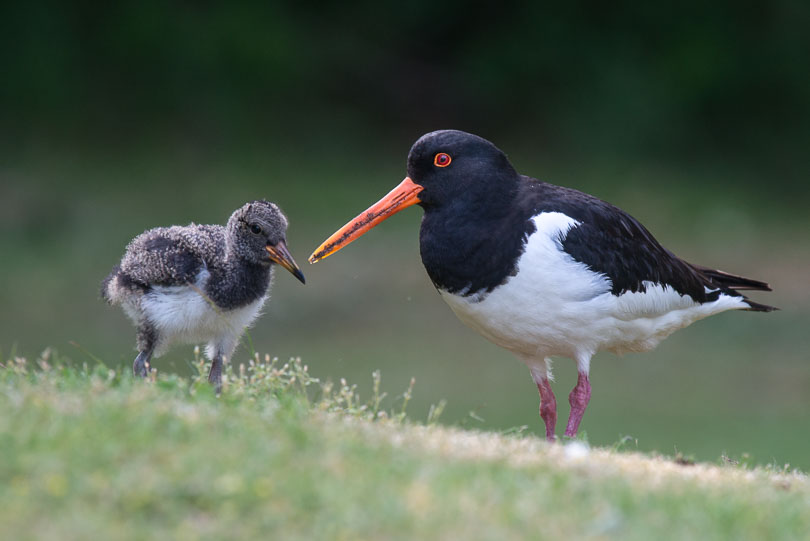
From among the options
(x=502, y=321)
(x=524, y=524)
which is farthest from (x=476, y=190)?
(x=524, y=524)

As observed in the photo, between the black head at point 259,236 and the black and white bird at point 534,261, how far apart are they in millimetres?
236

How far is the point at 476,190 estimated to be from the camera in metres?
7.02

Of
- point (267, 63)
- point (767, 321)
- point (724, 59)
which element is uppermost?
point (724, 59)

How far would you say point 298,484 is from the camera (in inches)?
171

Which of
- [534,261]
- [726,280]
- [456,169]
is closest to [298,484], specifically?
[534,261]

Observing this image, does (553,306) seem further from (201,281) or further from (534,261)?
(201,281)

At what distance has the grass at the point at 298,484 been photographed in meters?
4.10

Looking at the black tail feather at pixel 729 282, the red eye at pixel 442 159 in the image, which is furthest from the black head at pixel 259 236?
the black tail feather at pixel 729 282

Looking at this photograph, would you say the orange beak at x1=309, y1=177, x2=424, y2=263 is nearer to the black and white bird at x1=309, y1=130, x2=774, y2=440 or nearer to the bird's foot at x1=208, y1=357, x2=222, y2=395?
the black and white bird at x1=309, y1=130, x2=774, y2=440

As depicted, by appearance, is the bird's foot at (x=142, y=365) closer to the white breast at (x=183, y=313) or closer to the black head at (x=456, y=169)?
the white breast at (x=183, y=313)

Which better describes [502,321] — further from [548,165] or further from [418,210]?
[548,165]

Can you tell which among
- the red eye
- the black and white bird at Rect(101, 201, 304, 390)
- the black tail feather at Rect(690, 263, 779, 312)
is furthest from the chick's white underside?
the black tail feather at Rect(690, 263, 779, 312)

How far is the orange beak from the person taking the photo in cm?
725

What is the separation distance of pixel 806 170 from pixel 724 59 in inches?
104
